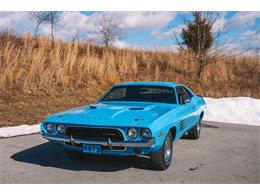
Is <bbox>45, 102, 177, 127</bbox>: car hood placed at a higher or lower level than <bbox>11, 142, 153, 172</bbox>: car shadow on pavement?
higher

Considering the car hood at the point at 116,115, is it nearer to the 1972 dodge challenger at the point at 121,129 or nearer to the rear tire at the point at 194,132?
the 1972 dodge challenger at the point at 121,129

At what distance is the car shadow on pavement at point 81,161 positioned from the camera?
4.66 m

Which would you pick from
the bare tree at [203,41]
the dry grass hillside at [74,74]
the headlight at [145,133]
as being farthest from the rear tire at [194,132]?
the bare tree at [203,41]

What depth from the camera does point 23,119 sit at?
8.92 meters

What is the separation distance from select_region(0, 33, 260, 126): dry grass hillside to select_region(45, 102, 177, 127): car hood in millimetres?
4435

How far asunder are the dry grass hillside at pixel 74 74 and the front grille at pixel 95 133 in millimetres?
4657

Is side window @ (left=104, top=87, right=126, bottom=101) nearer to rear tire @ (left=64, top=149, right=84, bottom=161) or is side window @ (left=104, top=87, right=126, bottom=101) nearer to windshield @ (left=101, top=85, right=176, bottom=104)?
windshield @ (left=101, top=85, right=176, bottom=104)

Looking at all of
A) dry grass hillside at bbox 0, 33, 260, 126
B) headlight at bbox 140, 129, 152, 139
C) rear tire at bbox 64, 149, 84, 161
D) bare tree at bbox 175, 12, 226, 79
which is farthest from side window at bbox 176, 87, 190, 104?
bare tree at bbox 175, 12, 226, 79

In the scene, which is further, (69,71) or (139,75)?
(139,75)

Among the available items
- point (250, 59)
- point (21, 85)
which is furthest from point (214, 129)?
point (250, 59)

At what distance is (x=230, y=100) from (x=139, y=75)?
20.4 feet

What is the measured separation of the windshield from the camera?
5.57 meters

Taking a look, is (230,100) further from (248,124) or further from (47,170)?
(47,170)

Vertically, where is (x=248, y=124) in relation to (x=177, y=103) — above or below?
below
